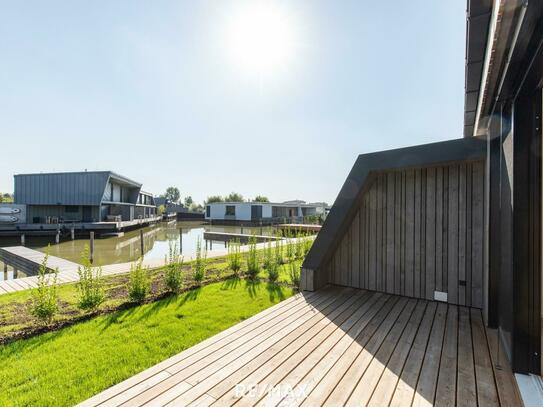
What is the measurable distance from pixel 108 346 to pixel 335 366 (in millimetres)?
2069

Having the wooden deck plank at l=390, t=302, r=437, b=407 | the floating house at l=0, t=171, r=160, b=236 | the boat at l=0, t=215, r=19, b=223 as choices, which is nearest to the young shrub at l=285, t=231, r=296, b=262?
the wooden deck plank at l=390, t=302, r=437, b=407

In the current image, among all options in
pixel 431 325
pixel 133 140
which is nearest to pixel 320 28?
pixel 431 325

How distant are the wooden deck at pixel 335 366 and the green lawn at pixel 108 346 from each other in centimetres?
26

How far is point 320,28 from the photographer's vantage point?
4707mm

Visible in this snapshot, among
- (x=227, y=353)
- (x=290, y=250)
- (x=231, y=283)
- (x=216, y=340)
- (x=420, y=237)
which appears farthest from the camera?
(x=290, y=250)

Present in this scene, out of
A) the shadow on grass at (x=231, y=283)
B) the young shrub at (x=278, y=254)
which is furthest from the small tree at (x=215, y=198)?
the shadow on grass at (x=231, y=283)

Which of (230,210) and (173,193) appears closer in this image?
(230,210)

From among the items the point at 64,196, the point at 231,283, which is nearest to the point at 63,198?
the point at 64,196

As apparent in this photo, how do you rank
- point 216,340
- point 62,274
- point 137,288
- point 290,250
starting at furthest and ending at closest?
point 290,250 → point 62,274 → point 137,288 → point 216,340

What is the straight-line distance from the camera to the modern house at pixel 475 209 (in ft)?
4.82

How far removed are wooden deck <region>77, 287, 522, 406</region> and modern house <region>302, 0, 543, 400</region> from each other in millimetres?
289

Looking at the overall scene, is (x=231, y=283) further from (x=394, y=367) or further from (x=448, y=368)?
(x=448, y=368)

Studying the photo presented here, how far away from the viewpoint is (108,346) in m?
2.28

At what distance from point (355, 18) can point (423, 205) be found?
381 cm
